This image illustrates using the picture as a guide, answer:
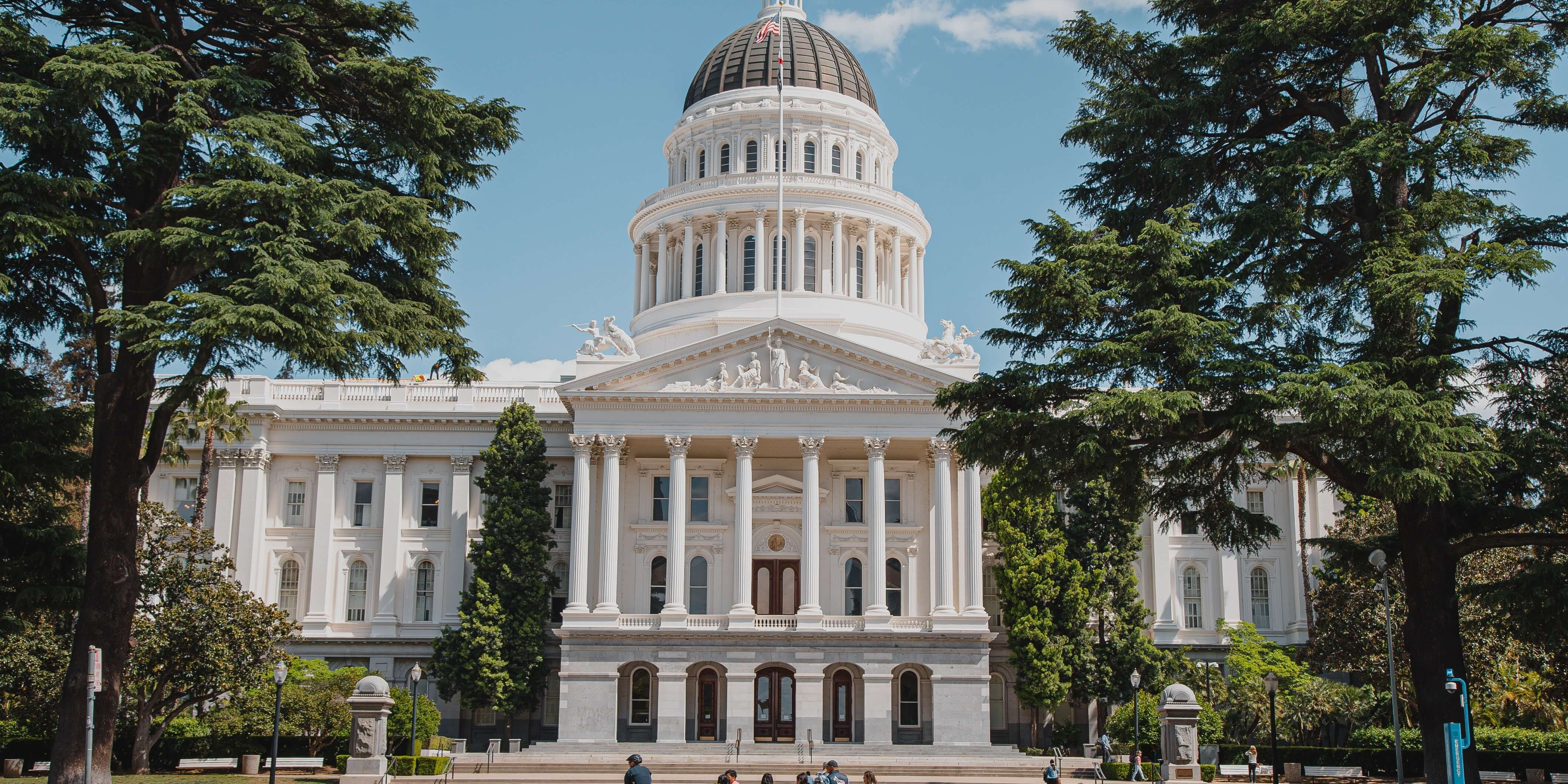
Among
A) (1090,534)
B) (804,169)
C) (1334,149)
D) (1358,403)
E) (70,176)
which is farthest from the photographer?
(804,169)

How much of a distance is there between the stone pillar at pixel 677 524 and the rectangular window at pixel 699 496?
10.9 ft

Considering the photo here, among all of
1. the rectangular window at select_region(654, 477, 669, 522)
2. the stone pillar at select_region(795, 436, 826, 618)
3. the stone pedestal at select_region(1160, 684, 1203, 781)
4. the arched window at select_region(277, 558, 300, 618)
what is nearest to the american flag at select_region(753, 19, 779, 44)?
the rectangular window at select_region(654, 477, 669, 522)

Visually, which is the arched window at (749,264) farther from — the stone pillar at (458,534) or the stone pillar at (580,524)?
the stone pillar at (580,524)

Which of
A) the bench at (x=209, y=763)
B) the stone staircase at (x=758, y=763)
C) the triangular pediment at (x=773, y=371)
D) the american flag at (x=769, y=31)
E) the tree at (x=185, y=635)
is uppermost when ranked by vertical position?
the american flag at (x=769, y=31)

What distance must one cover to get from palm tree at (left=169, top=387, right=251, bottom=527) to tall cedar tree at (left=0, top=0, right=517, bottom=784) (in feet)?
60.6

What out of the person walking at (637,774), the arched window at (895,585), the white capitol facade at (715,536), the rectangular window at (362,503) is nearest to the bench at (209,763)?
the white capitol facade at (715,536)

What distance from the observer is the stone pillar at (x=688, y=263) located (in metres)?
72.2

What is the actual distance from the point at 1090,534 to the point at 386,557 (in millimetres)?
28808

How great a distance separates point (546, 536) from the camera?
57.1 metres

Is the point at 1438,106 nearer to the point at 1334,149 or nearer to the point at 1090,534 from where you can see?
the point at 1334,149

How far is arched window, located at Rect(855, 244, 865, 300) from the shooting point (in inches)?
2849

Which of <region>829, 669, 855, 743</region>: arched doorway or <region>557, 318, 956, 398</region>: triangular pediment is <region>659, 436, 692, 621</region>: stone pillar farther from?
<region>829, 669, 855, 743</region>: arched doorway

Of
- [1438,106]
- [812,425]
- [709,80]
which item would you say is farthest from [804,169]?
[1438,106]

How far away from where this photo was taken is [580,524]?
→ 56.1 m
